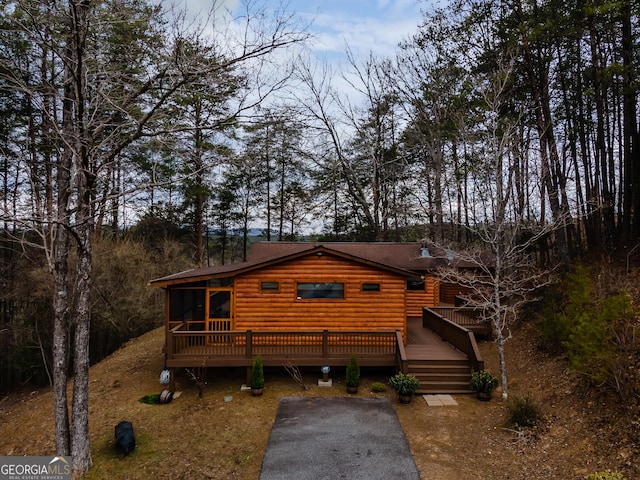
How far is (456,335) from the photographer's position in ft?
38.3

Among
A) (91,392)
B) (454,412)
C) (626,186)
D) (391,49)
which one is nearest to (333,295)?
(454,412)

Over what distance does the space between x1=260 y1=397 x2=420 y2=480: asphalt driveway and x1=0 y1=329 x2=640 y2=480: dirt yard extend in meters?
0.27

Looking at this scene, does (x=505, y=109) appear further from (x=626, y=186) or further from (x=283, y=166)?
(x=283, y=166)

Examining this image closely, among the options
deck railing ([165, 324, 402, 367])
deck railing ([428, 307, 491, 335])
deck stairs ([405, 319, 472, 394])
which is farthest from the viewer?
deck railing ([428, 307, 491, 335])

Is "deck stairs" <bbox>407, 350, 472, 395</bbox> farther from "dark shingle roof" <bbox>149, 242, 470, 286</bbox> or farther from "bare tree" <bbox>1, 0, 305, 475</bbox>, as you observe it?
"bare tree" <bbox>1, 0, 305, 475</bbox>

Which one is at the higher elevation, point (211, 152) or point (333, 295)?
point (211, 152)

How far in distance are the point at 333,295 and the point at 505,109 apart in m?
10.4

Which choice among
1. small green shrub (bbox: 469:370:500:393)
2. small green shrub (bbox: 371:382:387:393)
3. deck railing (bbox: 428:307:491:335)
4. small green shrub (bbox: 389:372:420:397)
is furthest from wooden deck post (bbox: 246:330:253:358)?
deck railing (bbox: 428:307:491:335)

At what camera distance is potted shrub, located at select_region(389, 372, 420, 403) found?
952 cm

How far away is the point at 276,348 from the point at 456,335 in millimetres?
5641

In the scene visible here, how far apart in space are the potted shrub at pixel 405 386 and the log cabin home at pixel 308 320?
0.57 meters

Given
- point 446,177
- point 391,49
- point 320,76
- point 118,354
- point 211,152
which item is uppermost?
point 391,49

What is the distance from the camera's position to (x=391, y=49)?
21594 millimetres
